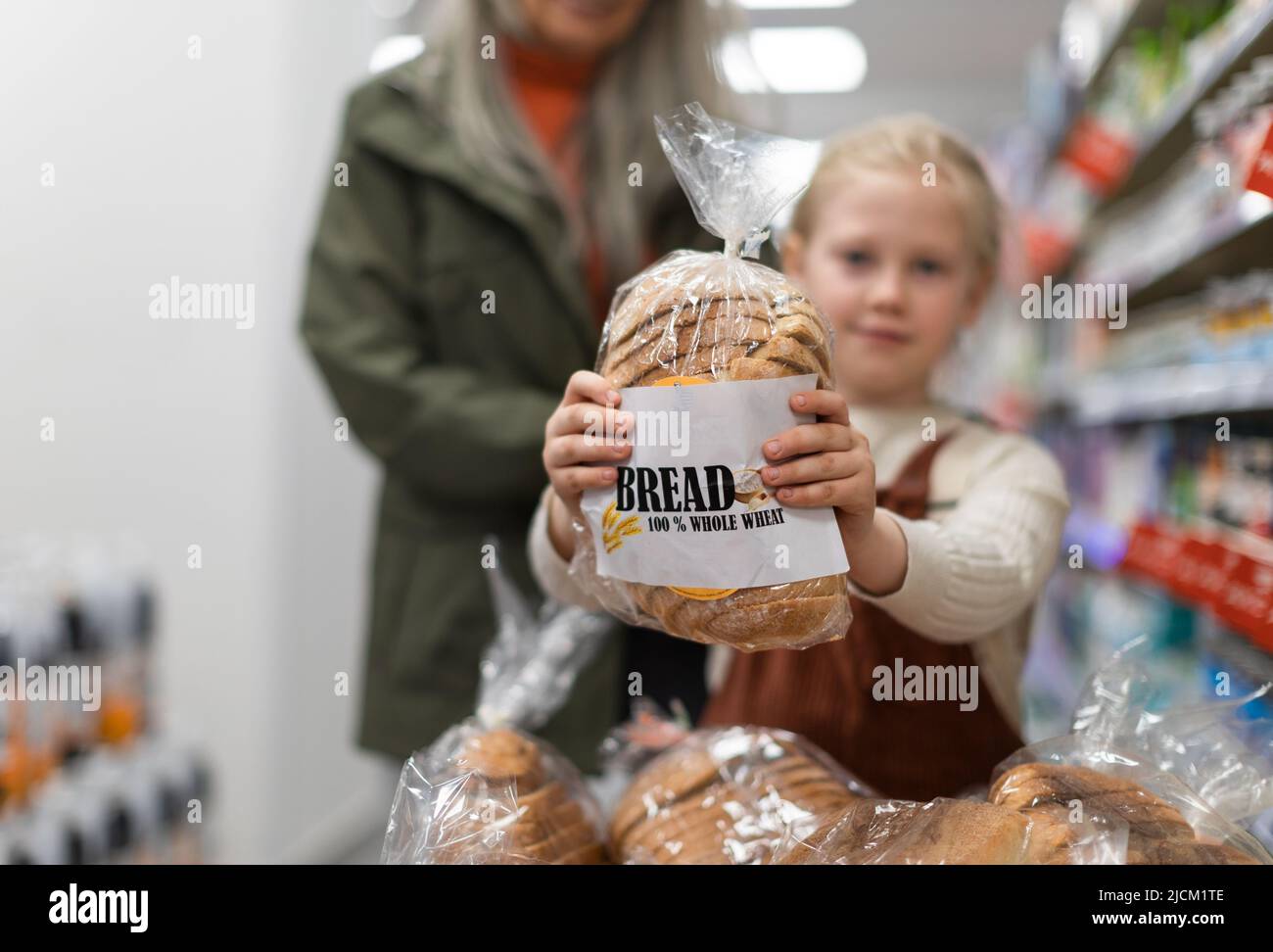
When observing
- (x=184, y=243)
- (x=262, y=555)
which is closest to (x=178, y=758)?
(x=262, y=555)

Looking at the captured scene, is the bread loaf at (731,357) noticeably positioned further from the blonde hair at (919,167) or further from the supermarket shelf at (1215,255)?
the supermarket shelf at (1215,255)

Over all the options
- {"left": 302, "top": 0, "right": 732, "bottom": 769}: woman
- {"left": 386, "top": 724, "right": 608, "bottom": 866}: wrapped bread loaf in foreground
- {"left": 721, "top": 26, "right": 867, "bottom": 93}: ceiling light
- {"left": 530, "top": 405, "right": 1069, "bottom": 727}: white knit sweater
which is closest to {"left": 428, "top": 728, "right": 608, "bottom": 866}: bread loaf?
{"left": 386, "top": 724, "right": 608, "bottom": 866}: wrapped bread loaf in foreground

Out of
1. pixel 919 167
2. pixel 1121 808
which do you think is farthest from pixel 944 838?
pixel 919 167

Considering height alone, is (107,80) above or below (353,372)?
above

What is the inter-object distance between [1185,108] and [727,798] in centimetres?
198

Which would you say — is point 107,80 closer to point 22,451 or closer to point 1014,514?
point 22,451

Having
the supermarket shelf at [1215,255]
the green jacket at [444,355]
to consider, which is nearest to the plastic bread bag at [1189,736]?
the green jacket at [444,355]

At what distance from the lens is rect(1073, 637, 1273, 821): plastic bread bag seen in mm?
840

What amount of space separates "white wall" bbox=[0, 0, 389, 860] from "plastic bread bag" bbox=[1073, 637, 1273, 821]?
1.67m

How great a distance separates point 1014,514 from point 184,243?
224 centimetres

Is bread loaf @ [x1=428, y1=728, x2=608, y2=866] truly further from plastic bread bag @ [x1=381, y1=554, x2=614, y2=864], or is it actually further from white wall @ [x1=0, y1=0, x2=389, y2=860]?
white wall @ [x1=0, y1=0, x2=389, y2=860]

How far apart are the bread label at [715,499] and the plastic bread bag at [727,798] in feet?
0.80

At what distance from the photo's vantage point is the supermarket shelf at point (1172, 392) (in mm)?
1824
